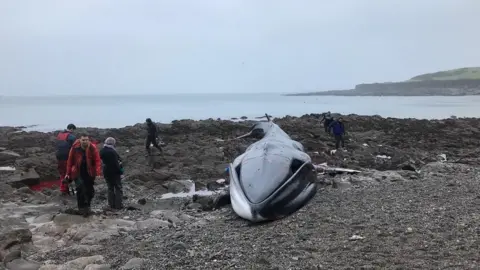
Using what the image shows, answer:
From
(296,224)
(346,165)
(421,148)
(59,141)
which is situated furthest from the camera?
(421,148)

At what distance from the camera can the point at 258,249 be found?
7785mm

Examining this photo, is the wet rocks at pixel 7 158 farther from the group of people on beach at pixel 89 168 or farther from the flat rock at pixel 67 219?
the flat rock at pixel 67 219

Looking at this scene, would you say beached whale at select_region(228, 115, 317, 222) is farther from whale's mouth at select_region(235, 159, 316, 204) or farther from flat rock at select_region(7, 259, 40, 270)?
flat rock at select_region(7, 259, 40, 270)

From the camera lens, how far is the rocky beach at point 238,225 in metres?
7.24

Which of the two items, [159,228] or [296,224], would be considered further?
[159,228]

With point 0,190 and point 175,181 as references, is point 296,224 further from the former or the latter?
point 0,190

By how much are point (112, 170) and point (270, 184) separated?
4.45 metres

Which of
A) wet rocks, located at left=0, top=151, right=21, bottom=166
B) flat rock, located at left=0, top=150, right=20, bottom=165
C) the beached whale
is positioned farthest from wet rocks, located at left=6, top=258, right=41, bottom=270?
flat rock, located at left=0, top=150, right=20, bottom=165

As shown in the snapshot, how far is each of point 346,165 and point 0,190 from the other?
1246 cm

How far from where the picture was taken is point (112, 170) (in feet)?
40.4

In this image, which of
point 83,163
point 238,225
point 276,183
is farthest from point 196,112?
point 238,225

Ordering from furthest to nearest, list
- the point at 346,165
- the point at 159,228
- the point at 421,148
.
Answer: the point at 421,148
the point at 346,165
the point at 159,228

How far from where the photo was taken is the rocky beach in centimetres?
724

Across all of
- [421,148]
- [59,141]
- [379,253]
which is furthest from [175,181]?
[421,148]
